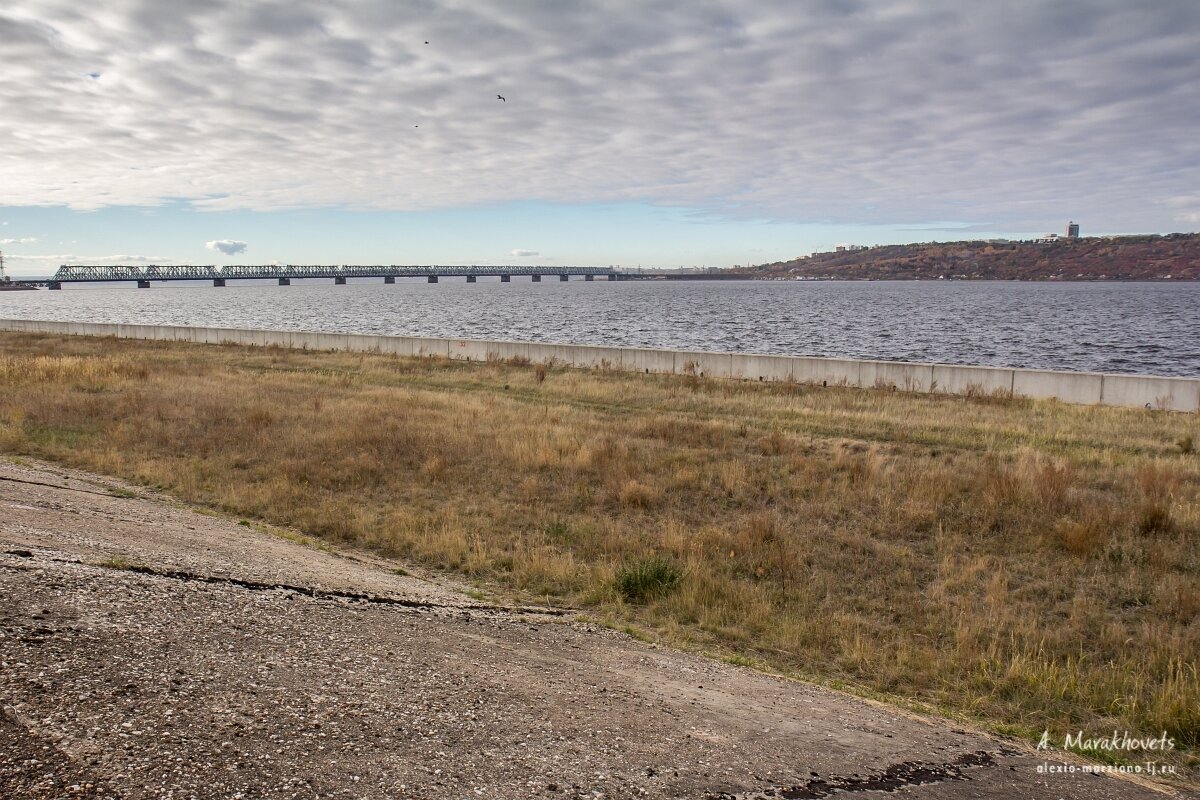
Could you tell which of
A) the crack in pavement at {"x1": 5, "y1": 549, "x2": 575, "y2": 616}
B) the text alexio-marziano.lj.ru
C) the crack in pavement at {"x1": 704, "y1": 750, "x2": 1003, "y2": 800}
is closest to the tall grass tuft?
the crack in pavement at {"x1": 5, "y1": 549, "x2": 575, "y2": 616}

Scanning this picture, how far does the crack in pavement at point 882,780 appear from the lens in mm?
4285

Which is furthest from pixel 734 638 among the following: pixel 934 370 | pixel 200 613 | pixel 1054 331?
pixel 1054 331

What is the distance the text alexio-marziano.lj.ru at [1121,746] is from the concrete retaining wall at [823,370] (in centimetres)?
1973

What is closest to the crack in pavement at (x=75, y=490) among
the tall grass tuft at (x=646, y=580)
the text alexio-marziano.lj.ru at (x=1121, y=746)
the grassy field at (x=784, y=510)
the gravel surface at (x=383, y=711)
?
the grassy field at (x=784, y=510)

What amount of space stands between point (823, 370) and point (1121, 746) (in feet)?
72.3

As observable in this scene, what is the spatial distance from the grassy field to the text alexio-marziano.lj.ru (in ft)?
0.41

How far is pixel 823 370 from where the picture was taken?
27.3 metres

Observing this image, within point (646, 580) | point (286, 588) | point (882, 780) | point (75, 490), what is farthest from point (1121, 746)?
point (75, 490)

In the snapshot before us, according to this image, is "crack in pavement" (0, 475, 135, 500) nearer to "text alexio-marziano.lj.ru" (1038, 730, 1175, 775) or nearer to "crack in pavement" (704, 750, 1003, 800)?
"crack in pavement" (704, 750, 1003, 800)

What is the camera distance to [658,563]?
30.7 ft

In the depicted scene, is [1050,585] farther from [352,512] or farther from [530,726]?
[352,512]

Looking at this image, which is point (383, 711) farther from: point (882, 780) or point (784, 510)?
point (784, 510)

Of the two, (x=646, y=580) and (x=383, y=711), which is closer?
(x=383, y=711)

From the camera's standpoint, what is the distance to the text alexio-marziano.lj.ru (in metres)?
5.50
